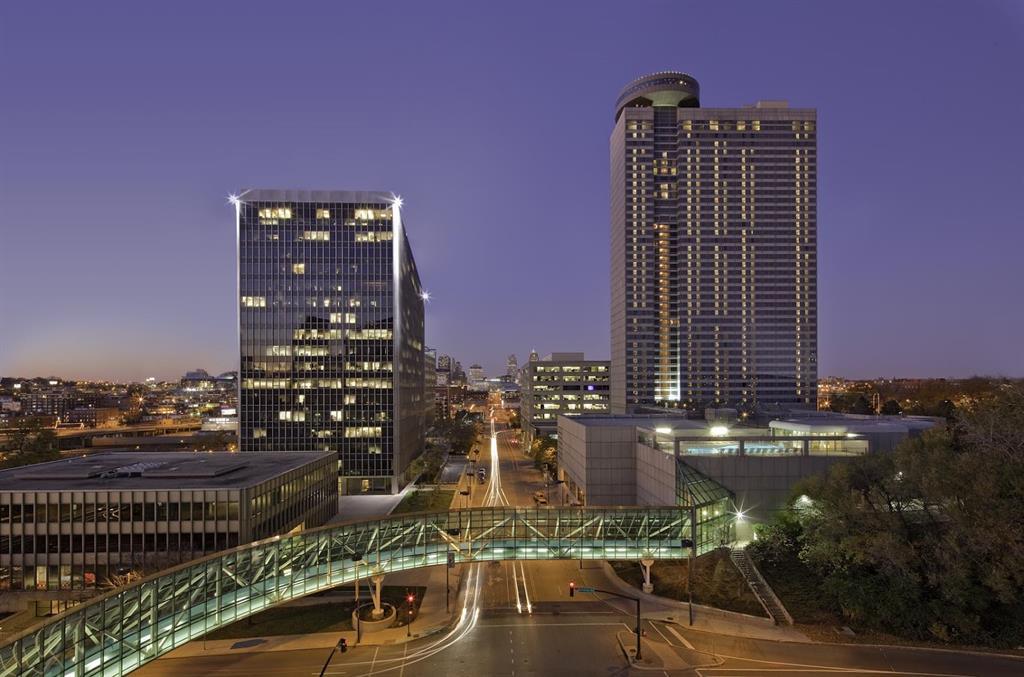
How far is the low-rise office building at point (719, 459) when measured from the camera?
5284 cm

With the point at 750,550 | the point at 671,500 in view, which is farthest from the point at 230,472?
the point at 750,550

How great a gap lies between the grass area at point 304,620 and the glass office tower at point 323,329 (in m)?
43.8

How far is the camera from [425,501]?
7844 centimetres

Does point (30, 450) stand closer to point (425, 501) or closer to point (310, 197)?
point (310, 197)

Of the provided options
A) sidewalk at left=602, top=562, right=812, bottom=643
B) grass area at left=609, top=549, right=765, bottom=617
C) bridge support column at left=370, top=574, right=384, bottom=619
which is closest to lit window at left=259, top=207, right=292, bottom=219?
bridge support column at left=370, top=574, right=384, bottom=619

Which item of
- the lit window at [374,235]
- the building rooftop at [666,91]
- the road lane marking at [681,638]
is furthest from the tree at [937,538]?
the building rooftop at [666,91]

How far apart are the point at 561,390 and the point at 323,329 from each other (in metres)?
87.7

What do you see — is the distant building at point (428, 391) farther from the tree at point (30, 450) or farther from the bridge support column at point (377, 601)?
the bridge support column at point (377, 601)

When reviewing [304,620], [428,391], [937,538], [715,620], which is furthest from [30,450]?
[937,538]

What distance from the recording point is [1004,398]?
39.9 m

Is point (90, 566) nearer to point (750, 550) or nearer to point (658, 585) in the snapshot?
point (658, 585)

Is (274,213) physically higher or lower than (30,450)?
higher

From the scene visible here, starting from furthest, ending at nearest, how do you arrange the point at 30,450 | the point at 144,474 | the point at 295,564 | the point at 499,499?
the point at 30,450 → the point at 499,499 → the point at 144,474 → the point at 295,564

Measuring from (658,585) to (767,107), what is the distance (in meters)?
161
